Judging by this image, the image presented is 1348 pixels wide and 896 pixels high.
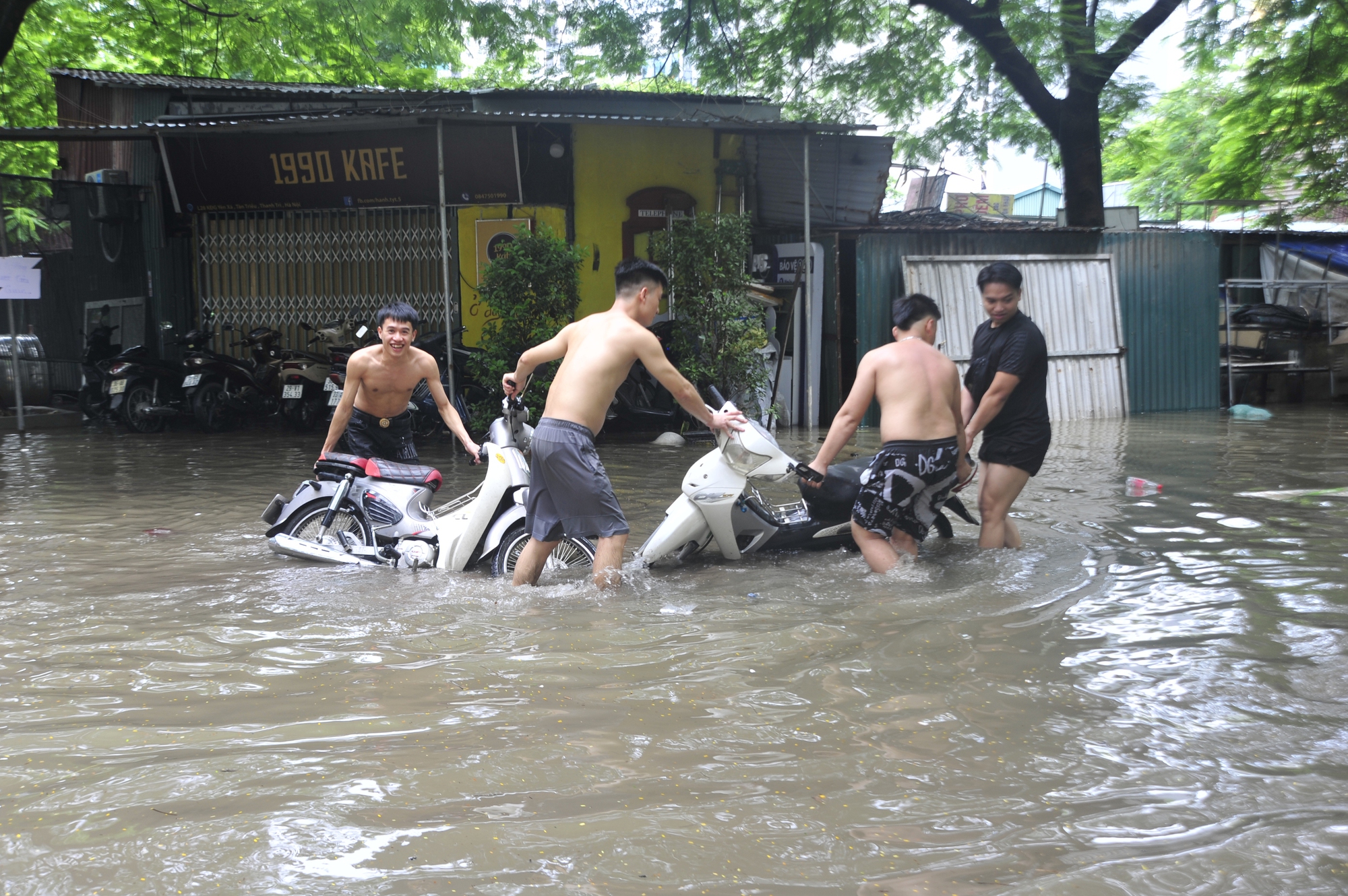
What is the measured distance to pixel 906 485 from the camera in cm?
481

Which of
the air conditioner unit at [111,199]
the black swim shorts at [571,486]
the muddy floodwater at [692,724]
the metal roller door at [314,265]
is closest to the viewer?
the muddy floodwater at [692,724]

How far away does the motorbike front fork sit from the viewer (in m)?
5.43

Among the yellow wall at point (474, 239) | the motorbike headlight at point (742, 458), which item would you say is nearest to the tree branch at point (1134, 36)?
the yellow wall at point (474, 239)

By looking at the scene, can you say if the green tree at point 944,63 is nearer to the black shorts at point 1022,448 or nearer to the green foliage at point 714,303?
the green foliage at point 714,303

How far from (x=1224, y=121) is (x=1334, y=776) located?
50.5 ft

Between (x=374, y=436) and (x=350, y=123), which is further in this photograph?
(x=350, y=123)

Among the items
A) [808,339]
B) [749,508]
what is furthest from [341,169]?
[749,508]

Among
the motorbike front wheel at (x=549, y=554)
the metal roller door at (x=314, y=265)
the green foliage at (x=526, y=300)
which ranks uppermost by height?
the metal roller door at (x=314, y=265)

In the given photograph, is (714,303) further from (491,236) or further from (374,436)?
(374,436)

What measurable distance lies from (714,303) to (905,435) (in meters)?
6.32

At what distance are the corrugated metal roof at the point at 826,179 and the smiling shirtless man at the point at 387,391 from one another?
794cm

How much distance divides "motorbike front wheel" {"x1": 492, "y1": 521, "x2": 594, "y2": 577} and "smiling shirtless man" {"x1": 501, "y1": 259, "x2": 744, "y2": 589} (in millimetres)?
321

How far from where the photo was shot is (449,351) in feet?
32.8

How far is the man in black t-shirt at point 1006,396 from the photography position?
5.04 meters
